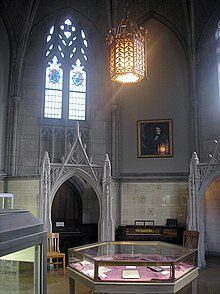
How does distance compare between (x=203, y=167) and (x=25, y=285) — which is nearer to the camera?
(x=25, y=285)

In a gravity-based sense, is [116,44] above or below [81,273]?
above

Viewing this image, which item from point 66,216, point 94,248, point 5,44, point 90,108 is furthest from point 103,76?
point 94,248

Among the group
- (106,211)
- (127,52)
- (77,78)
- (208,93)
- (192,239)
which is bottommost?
(192,239)

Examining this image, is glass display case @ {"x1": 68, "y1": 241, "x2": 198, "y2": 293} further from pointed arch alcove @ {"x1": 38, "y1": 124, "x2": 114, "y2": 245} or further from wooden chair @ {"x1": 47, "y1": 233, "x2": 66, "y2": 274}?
pointed arch alcove @ {"x1": 38, "y1": 124, "x2": 114, "y2": 245}

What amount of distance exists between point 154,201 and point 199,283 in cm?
475

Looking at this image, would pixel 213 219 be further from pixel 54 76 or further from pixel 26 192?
pixel 54 76

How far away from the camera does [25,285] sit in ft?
5.75

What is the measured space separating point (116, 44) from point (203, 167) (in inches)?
245

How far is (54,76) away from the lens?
14.1 metres

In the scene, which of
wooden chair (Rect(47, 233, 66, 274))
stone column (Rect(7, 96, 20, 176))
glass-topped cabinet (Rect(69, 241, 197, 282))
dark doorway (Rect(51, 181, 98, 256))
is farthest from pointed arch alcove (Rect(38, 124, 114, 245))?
glass-topped cabinet (Rect(69, 241, 197, 282))

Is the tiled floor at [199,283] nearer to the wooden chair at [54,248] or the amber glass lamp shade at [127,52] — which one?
the wooden chair at [54,248]

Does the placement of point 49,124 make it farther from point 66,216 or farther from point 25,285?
point 25,285

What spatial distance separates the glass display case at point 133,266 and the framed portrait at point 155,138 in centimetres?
747

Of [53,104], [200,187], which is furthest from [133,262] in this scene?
[53,104]
